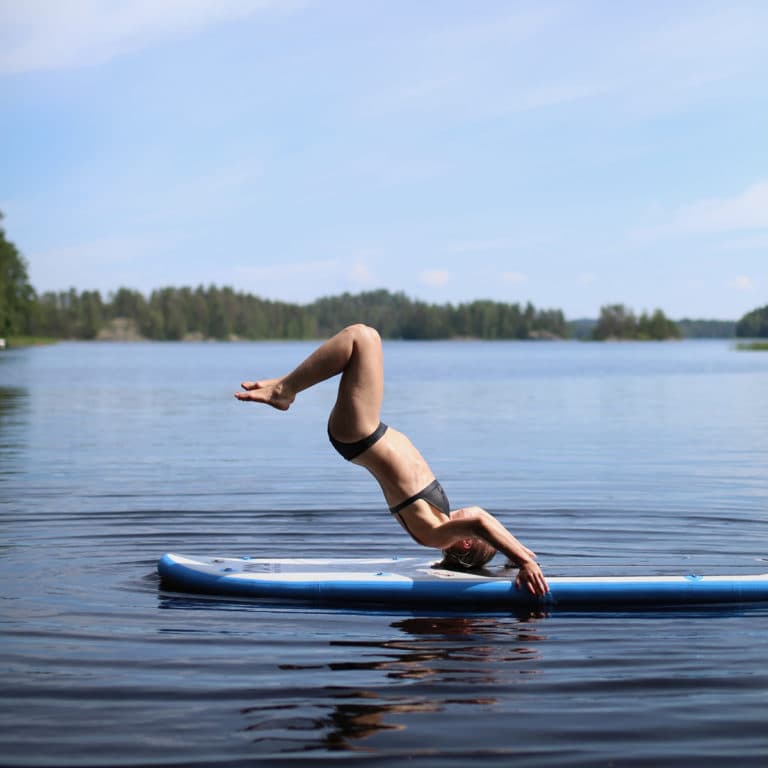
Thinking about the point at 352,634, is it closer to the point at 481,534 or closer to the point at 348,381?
the point at 481,534

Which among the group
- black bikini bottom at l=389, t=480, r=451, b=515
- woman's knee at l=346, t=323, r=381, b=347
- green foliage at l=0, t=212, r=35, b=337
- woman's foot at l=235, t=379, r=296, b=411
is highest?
green foliage at l=0, t=212, r=35, b=337

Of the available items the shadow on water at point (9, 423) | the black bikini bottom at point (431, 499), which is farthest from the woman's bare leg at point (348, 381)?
the shadow on water at point (9, 423)

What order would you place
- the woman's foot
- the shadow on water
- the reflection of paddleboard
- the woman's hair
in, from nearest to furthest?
the woman's foot → the reflection of paddleboard → the woman's hair → the shadow on water

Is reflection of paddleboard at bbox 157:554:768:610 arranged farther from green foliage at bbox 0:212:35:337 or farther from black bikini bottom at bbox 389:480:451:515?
green foliage at bbox 0:212:35:337

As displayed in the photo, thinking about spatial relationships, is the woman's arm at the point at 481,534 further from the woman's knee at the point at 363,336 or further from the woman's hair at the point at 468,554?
the woman's knee at the point at 363,336

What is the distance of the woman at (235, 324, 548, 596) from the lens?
26.3 feet

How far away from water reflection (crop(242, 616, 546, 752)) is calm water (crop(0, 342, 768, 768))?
2 cm

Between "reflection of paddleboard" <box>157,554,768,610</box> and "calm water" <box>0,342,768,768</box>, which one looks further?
"reflection of paddleboard" <box>157,554,768,610</box>

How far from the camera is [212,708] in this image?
6.19 meters

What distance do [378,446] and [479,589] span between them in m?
1.33

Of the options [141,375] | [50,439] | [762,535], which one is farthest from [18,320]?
[762,535]

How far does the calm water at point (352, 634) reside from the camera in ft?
18.8

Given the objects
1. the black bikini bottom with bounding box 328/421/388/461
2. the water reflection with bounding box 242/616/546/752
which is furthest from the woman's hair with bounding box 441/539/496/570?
the black bikini bottom with bounding box 328/421/388/461

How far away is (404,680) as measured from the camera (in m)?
6.69
